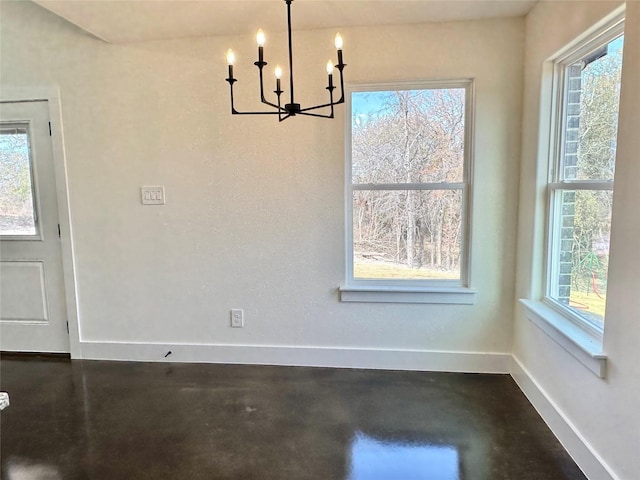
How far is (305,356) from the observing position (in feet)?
9.32

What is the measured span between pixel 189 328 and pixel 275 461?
1.38 meters

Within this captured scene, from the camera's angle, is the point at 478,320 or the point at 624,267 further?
the point at 478,320

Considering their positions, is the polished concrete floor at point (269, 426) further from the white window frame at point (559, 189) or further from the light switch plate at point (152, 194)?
the light switch plate at point (152, 194)

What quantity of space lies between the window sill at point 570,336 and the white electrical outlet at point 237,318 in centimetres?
191

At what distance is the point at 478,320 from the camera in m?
2.67

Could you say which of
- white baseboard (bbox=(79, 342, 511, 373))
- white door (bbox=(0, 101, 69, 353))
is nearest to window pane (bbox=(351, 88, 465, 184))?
white baseboard (bbox=(79, 342, 511, 373))

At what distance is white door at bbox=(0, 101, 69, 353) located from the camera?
9.37ft

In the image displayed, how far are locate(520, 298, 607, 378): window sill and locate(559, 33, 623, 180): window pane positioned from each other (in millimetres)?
736

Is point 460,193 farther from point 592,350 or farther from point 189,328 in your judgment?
point 189,328

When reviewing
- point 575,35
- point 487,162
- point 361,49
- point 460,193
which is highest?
point 361,49

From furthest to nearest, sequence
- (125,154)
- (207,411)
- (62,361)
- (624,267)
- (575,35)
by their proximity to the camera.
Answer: (62,361) → (125,154) → (207,411) → (575,35) → (624,267)

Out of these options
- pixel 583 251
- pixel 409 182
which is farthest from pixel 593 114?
pixel 409 182

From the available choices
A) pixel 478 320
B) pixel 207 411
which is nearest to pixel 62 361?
pixel 207 411

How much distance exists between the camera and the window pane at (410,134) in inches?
101
